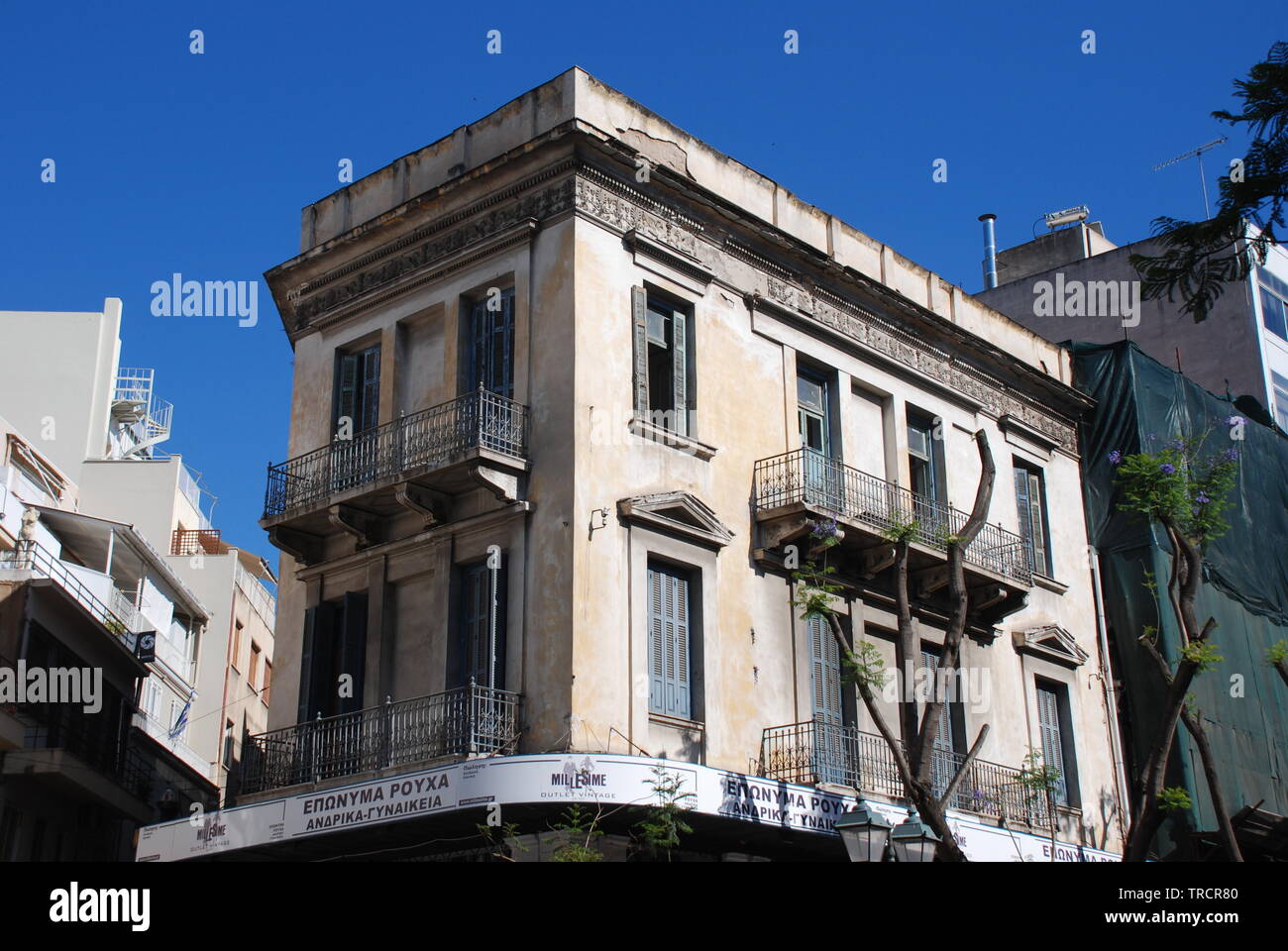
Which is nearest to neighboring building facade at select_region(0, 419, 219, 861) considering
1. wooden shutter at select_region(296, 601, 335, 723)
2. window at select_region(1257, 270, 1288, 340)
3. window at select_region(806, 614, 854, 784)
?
wooden shutter at select_region(296, 601, 335, 723)

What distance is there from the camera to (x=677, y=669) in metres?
18.6

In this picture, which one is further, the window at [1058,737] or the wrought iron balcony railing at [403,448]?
the window at [1058,737]

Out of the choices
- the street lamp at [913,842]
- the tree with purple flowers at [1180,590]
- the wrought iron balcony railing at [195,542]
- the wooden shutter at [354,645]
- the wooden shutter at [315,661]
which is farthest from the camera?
the wrought iron balcony railing at [195,542]

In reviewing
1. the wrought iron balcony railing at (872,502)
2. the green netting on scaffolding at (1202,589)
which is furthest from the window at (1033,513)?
the green netting on scaffolding at (1202,589)

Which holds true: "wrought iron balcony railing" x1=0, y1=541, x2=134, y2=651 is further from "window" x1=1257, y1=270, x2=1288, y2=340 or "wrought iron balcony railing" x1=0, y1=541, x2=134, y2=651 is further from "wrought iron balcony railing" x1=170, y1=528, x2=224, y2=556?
"window" x1=1257, y1=270, x2=1288, y2=340

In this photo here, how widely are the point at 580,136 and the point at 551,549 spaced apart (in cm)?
517

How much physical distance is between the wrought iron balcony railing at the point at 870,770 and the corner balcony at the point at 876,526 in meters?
2.26

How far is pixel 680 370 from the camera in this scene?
20.0 meters

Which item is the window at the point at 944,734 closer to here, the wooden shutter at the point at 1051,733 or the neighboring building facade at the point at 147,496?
the wooden shutter at the point at 1051,733

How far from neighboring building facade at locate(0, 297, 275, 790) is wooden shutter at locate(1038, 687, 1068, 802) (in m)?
20.0

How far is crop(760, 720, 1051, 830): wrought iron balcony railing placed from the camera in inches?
750

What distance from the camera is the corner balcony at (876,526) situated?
2008 cm

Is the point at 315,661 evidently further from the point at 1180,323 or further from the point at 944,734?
the point at 1180,323
